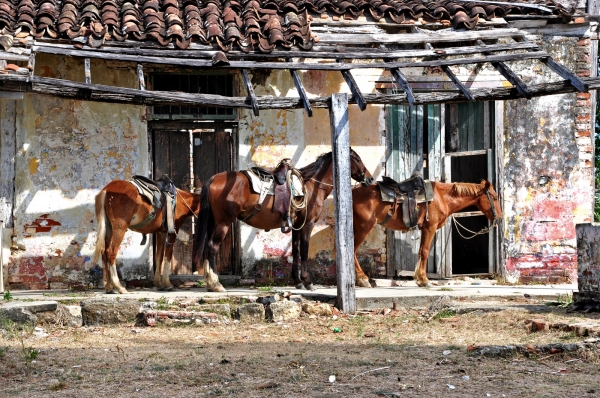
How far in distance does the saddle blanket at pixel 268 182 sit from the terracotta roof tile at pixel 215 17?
164 cm

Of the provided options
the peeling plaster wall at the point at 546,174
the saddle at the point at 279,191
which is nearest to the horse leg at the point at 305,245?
the saddle at the point at 279,191

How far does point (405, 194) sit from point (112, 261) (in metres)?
4.06

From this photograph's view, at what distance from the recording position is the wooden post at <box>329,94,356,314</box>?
34.8 feet

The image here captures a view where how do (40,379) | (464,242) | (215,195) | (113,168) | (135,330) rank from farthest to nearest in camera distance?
(464,242) → (113,168) → (215,195) → (135,330) → (40,379)

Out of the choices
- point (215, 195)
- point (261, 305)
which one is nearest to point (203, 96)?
point (215, 195)

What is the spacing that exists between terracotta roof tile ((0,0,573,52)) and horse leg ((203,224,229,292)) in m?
2.34

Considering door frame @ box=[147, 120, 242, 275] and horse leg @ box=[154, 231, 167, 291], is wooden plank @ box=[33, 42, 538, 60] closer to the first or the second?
door frame @ box=[147, 120, 242, 275]

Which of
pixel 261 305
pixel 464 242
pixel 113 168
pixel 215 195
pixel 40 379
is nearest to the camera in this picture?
pixel 40 379

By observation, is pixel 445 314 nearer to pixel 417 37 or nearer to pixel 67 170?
pixel 417 37

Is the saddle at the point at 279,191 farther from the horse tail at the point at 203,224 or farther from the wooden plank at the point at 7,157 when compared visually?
the wooden plank at the point at 7,157

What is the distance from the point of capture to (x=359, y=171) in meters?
12.4

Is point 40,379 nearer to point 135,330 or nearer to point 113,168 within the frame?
point 135,330

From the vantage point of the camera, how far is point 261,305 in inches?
408

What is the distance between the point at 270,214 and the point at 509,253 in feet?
12.4
